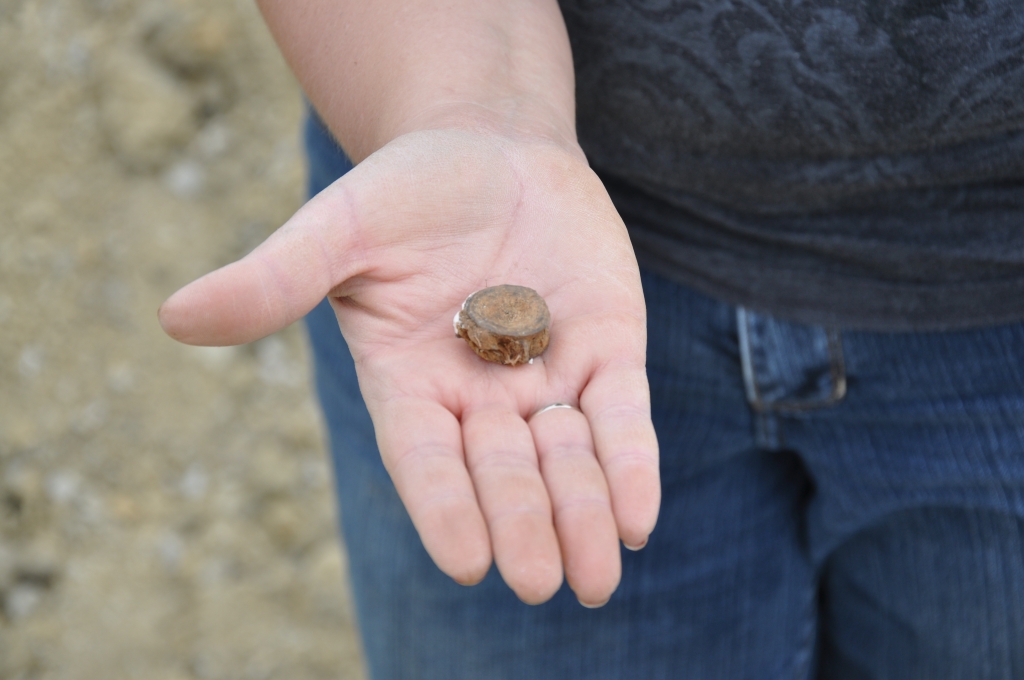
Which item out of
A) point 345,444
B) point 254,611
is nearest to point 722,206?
point 345,444

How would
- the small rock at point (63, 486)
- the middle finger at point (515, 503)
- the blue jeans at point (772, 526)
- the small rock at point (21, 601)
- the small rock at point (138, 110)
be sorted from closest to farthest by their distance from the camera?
the middle finger at point (515, 503)
the blue jeans at point (772, 526)
the small rock at point (21, 601)
the small rock at point (63, 486)
the small rock at point (138, 110)

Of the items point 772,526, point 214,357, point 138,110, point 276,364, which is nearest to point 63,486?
point 214,357

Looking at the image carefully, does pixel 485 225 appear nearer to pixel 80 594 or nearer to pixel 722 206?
pixel 722 206

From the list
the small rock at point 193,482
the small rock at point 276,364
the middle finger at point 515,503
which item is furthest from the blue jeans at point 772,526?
the small rock at point 276,364

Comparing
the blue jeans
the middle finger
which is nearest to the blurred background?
the blue jeans

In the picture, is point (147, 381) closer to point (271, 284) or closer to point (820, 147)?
point (271, 284)

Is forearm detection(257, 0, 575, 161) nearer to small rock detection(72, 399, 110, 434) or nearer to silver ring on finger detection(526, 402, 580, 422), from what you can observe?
silver ring on finger detection(526, 402, 580, 422)

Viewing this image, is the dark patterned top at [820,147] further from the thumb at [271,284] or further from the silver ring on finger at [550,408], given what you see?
the thumb at [271,284]
